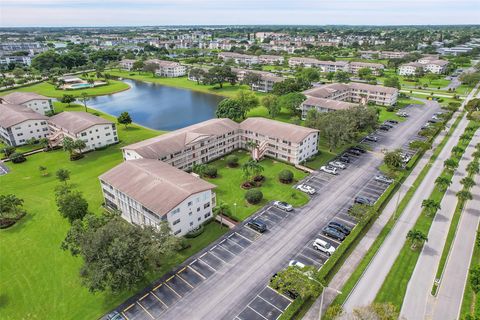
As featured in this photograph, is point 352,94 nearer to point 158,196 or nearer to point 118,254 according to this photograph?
point 158,196

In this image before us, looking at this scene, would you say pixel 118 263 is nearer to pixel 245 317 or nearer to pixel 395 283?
pixel 245 317

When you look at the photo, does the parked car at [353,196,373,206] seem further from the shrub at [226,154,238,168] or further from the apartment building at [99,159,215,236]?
the shrub at [226,154,238,168]

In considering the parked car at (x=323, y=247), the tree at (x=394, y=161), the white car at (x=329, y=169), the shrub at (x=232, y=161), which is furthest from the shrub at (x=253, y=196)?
the tree at (x=394, y=161)

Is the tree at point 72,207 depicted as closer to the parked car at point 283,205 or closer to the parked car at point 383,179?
the parked car at point 283,205

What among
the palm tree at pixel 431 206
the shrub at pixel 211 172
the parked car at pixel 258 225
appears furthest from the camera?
the shrub at pixel 211 172

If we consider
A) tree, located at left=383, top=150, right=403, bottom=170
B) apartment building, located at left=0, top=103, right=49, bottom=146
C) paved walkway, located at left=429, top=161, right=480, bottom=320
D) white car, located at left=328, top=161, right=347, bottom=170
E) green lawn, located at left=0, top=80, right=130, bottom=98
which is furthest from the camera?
green lawn, located at left=0, top=80, right=130, bottom=98

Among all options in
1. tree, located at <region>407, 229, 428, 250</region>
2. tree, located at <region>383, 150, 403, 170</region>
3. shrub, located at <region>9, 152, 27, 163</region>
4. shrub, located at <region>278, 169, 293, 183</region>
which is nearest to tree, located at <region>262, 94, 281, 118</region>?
shrub, located at <region>278, 169, 293, 183</region>
